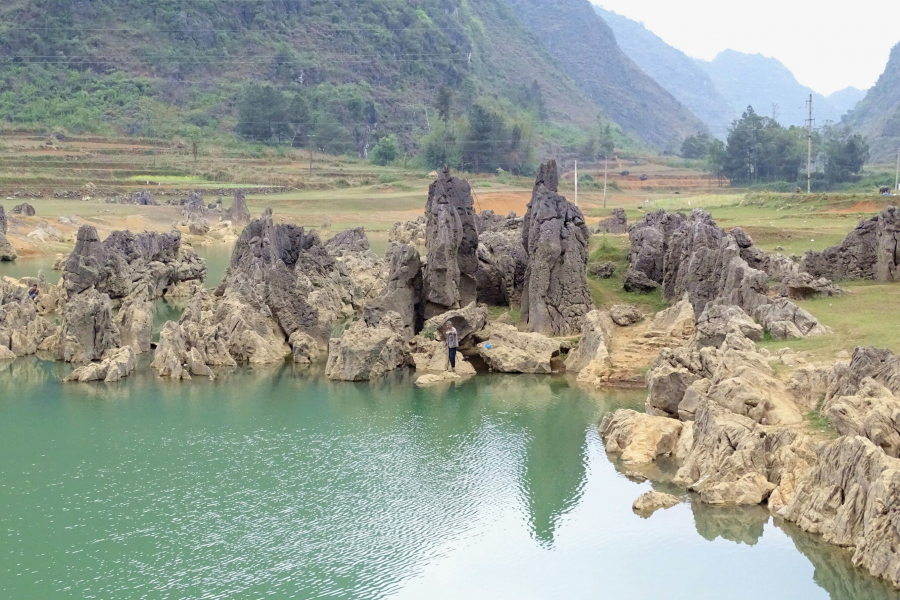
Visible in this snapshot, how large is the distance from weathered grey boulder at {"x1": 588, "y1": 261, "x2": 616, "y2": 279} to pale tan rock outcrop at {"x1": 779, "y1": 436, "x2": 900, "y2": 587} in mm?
17823

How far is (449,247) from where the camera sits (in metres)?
29.7

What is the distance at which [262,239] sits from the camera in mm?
33312

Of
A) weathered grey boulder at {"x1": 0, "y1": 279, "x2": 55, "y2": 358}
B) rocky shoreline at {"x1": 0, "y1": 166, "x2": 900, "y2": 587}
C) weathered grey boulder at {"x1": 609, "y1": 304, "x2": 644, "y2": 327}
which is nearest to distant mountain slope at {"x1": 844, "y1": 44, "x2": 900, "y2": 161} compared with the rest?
rocky shoreline at {"x1": 0, "y1": 166, "x2": 900, "y2": 587}

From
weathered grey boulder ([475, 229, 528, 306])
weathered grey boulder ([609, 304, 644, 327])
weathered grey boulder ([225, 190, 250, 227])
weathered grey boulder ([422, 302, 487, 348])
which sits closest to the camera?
weathered grey boulder ([422, 302, 487, 348])

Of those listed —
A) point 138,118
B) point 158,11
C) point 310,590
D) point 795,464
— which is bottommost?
point 310,590

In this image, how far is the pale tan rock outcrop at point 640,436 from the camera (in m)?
19.8

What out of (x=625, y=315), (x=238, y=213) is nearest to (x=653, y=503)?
(x=625, y=315)

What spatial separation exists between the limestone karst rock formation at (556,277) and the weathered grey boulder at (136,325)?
37.1ft

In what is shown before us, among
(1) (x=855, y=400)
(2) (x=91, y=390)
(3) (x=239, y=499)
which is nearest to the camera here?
(1) (x=855, y=400)

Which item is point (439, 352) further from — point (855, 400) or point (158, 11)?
point (158, 11)

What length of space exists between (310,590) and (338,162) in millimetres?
103513

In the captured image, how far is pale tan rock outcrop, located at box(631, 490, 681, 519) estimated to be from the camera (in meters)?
17.4

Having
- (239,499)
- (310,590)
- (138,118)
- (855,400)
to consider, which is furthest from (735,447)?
(138,118)

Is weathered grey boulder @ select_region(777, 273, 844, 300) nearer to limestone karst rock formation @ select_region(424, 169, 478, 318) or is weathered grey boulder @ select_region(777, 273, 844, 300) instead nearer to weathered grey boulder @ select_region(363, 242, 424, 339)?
limestone karst rock formation @ select_region(424, 169, 478, 318)
